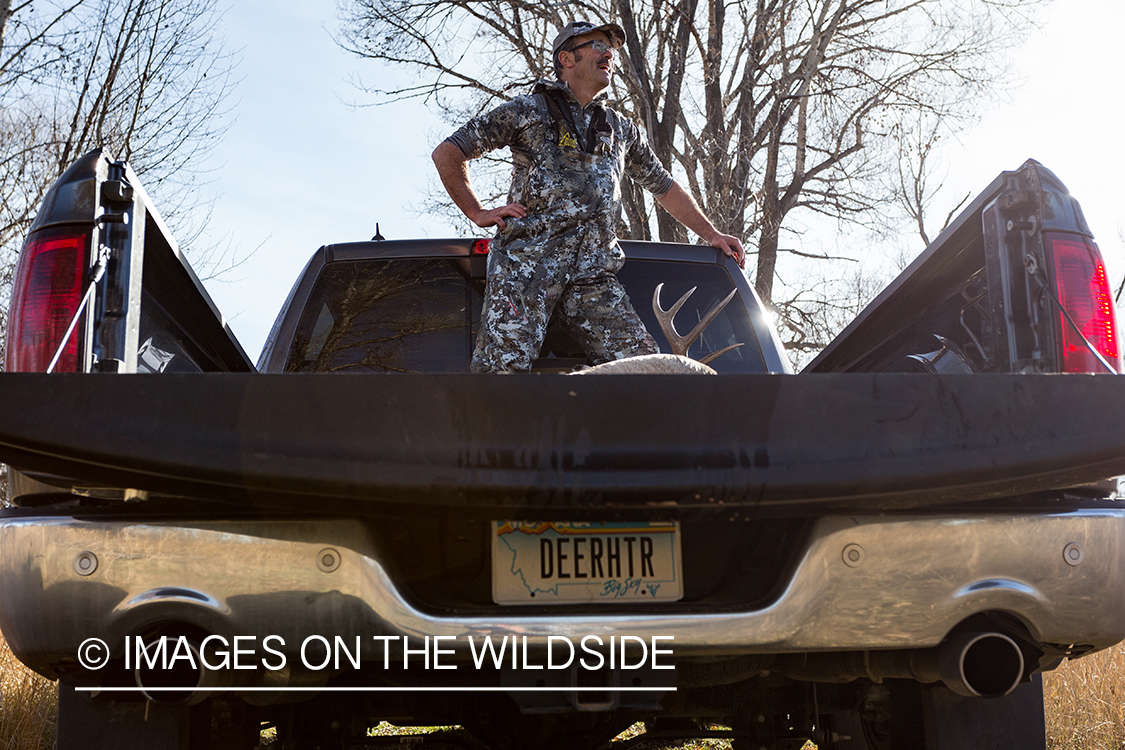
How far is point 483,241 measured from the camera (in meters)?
3.42

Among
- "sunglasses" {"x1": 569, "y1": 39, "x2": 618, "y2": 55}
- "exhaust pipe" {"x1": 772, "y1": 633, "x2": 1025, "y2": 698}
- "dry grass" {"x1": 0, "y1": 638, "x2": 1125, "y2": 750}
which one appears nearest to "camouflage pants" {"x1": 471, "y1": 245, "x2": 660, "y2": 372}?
"sunglasses" {"x1": 569, "y1": 39, "x2": 618, "y2": 55}

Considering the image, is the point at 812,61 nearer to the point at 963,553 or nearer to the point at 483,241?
the point at 483,241

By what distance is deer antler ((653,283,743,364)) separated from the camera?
3158 millimetres

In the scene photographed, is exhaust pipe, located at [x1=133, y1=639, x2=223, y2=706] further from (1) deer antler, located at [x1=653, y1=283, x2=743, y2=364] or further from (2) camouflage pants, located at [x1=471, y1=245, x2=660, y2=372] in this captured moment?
(1) deer antler, located at [x1=653, y1=283, x2=743, y2=364]

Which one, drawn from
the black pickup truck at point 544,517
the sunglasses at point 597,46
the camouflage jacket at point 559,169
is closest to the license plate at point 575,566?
the black pickup truck at point 544,517

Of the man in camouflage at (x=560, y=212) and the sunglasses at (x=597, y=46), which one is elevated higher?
the sunglasses at (x=597, y=46)

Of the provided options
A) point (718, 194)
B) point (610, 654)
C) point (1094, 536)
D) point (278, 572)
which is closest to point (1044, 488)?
point (1094, 536)

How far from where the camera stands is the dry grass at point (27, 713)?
348 centimetres

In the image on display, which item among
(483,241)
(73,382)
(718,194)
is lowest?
(73,382)

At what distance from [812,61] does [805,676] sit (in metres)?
16.6

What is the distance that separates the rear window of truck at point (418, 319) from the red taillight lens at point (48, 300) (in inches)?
42.4

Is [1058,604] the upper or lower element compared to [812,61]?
lower

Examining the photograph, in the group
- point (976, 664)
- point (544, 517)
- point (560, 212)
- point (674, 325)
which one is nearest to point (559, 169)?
point (560, 212)

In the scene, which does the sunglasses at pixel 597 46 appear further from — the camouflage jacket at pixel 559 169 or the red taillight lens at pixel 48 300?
the red taillight lens at pixel 48 300
